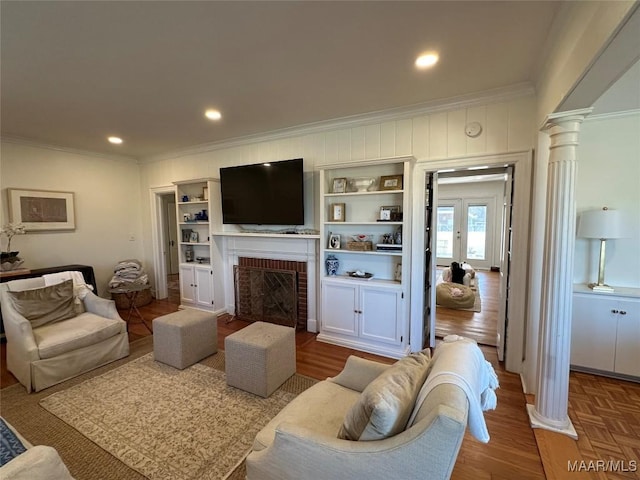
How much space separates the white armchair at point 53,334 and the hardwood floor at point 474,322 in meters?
3.76

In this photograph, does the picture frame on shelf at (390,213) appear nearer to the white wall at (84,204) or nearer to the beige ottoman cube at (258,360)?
the beige ottoman cube at (258,360)

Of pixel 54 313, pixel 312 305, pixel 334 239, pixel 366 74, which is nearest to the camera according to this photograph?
pixel 366 74

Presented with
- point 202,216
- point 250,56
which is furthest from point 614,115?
point 202,216

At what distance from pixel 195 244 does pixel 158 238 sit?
114 cm

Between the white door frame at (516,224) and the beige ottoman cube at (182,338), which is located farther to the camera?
the beige ottoman cube at (182,338)

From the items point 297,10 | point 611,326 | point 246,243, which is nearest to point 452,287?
point 611,326

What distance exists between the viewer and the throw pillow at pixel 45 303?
2.82 metres

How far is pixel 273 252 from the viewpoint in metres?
4.16

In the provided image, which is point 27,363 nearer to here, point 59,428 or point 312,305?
point 59,428

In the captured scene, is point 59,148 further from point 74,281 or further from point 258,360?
point 258,360

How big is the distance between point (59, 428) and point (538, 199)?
13.2 ft

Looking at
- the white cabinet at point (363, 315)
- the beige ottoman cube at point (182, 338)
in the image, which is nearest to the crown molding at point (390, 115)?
the white cabinet at point (363, 315)

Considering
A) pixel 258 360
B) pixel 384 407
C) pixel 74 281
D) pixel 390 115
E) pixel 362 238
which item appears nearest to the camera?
pixel 384 407

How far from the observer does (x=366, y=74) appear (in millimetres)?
2375
